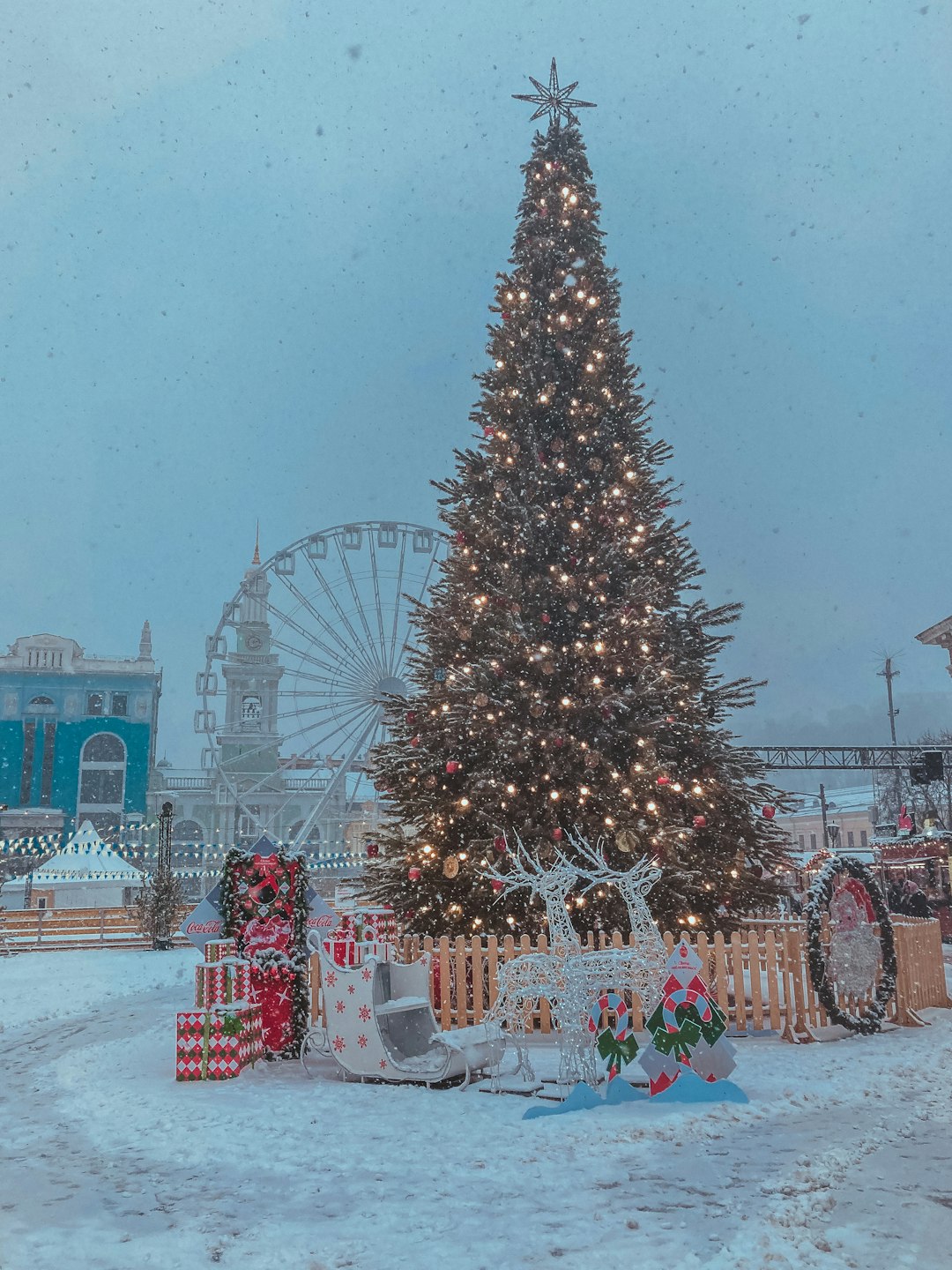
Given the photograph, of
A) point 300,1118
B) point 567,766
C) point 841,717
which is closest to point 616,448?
point 567,766

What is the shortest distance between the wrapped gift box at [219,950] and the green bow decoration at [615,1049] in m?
3.87

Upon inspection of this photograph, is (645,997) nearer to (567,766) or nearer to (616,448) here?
(567,766)

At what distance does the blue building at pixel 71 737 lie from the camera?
5881 centimetres

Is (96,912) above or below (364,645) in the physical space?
below

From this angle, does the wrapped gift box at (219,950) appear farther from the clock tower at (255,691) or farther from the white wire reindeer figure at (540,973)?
the clock tower at (255,691)

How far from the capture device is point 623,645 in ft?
36.7

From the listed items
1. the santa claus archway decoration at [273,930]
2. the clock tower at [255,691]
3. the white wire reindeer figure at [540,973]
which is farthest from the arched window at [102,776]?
the white wire reindeer figure at [540,973]

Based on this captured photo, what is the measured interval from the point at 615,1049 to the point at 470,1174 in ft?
7.66

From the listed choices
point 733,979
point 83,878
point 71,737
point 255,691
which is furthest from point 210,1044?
point 255,691

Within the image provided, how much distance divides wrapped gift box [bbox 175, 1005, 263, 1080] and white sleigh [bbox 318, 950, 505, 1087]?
2.66 ft

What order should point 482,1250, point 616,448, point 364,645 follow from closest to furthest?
point 482,1250 < point 616,448 < point 364,645

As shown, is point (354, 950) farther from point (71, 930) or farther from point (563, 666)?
point (71, 930)

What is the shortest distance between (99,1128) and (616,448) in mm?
8891

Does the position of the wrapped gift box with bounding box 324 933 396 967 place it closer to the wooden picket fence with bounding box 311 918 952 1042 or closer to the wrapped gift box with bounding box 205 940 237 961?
the wooden picket fence with bounding box 311 918 952 1042
